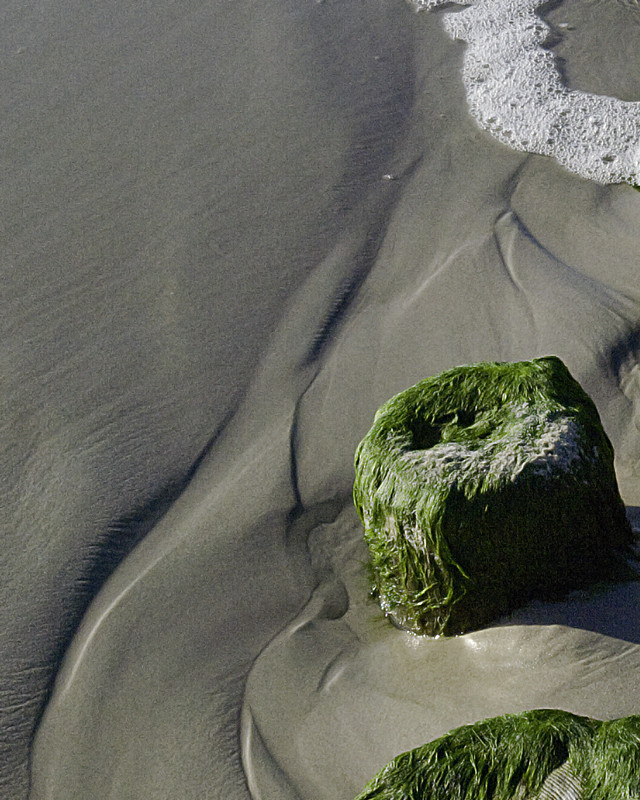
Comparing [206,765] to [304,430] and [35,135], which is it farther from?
[35,135]

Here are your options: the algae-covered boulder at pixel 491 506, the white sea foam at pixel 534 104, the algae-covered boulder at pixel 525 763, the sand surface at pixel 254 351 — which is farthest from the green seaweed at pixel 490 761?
the white sea foam at pixel 534 104

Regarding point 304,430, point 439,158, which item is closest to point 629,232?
point 439,158

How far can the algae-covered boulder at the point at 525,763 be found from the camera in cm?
185

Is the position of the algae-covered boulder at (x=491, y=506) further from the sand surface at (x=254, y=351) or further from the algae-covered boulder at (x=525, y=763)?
the algae-covered boulder at (x=525, y=763)

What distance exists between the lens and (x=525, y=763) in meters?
1.95

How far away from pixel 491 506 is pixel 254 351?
55.2 inches

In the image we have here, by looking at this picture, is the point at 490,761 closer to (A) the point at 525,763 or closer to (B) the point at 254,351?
(A) the point at 525,763

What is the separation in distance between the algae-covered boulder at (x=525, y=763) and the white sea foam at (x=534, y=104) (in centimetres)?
307

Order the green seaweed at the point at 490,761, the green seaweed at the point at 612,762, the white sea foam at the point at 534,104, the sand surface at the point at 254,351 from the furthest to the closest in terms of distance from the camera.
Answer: the white sea foam at the point at 534,104, the sand surface at the point at 254,351, the green seaweed at the point at 490,761, the green seaweed at the point at 612,762

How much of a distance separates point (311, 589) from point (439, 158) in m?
2.54

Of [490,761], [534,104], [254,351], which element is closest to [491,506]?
[490,761]

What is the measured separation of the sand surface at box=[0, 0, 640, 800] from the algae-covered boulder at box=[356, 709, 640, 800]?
10.7 inches

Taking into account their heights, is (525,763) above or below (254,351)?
below

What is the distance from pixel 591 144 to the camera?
15.0ft
